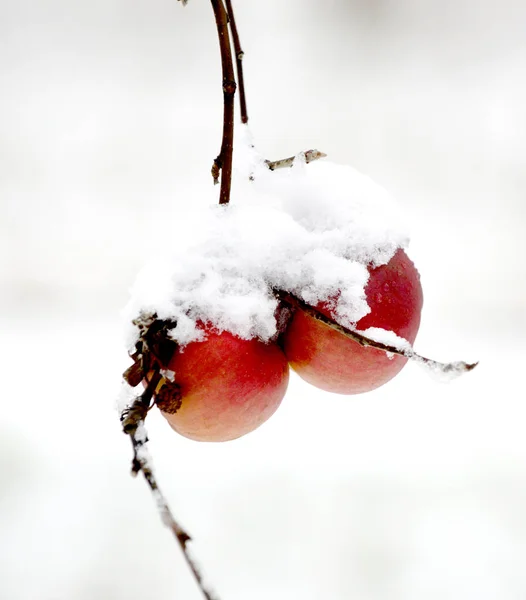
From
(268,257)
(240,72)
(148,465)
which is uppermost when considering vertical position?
(240,72)

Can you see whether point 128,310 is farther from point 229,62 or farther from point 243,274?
point 229,62

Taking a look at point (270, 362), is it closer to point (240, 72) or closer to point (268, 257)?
point (268, 257)

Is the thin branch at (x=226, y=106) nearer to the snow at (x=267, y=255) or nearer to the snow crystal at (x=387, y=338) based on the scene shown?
the snow at (x=267, y=255)

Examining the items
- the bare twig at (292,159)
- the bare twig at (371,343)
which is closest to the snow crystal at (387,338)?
the bare twig at (371,343)

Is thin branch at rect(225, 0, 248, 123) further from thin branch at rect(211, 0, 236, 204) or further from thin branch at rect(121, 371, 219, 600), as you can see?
thin branch at rect(121, 371, 219, 600)

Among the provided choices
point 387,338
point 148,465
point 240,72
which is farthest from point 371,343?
point 240,72

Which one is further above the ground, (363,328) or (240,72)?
(240,72)
